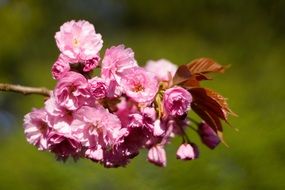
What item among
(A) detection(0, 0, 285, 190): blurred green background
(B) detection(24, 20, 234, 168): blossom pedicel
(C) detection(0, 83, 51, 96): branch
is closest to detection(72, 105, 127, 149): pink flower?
(B) detection(24, 20, 234, 168): blossom pedicel

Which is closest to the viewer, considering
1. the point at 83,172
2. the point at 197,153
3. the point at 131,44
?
the point at 197,153

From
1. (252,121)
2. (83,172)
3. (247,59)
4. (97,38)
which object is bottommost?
(97,38)

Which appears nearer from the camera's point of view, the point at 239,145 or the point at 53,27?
the point at 239,145

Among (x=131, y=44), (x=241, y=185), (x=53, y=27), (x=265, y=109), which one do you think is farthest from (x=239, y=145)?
(x=53, y=27)

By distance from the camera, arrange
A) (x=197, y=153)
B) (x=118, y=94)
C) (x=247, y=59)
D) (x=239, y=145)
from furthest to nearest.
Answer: (x=247, y=59) < (x=239, y=145) < (x=197, y=153) < (x=118, y=94)

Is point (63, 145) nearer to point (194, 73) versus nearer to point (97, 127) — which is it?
point (97, 127)

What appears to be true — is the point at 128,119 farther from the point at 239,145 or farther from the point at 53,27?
the point at 53,27
